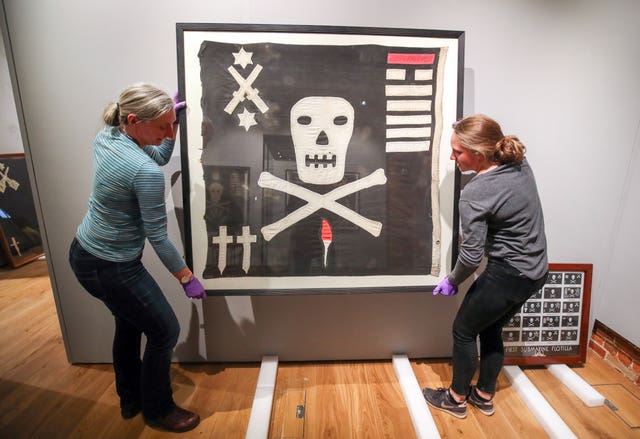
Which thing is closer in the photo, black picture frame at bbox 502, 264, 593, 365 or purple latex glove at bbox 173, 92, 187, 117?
purple latex glove at bbox 173, 92, 187, 117

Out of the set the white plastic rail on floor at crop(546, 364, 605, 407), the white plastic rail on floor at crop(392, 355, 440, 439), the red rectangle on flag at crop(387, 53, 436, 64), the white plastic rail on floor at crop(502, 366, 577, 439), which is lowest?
the white plastic rail on floor at crop(546, 364, 605, 407)

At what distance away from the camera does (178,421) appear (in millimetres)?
1448

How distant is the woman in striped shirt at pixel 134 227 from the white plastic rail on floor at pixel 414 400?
41.6 inches

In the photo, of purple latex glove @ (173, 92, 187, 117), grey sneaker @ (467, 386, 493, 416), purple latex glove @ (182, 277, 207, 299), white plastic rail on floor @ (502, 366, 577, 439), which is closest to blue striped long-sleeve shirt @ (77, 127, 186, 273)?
purple latex glove @ (182, 277, 207, 299)

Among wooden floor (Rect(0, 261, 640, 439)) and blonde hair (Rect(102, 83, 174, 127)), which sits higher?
blonde hair (Rect(102, 83, 174, 127))


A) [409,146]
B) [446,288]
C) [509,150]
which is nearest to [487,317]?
[446,288]

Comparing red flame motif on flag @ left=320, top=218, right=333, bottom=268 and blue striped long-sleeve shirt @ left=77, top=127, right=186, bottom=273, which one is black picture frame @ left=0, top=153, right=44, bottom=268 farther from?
red flame motif on flag @ left=320, top=218, right=333, bottom=268

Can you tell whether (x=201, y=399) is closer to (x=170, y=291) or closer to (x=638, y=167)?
(x=170, y=291)

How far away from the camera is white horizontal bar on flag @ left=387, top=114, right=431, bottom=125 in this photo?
4.70 ft

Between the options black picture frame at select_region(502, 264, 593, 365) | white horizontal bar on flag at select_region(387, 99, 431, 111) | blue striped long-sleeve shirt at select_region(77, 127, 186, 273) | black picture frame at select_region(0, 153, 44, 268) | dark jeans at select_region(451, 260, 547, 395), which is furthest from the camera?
black picture frame at select_region(0, 153, 44, 268)

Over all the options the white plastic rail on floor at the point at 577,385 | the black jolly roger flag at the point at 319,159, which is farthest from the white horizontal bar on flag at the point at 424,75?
the white plastic rail on floor at the point at 577,385

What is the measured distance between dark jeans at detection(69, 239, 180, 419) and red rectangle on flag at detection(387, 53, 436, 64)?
4.18 feet

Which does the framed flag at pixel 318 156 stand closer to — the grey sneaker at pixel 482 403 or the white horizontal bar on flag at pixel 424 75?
the white horizontal bar on flag at pixel 424 75

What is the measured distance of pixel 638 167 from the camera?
67.2 inches
